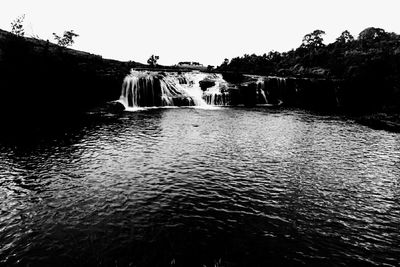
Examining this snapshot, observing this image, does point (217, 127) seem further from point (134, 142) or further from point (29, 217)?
point (29, 217)

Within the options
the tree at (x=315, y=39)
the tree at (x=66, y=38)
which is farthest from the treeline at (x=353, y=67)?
Answer: the tree at (x=66, y=38)

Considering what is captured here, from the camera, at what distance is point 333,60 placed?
4766 inches

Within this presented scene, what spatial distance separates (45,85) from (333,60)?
118 metres

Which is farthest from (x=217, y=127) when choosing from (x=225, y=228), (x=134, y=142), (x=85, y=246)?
(x=85, y=246)

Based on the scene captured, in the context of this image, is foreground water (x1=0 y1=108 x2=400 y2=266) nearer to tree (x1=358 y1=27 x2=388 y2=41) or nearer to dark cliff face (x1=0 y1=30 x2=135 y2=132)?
dark cliff face (x1=0 y1=30 x2=135 y2=132)

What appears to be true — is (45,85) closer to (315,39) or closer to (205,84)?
(205,84)

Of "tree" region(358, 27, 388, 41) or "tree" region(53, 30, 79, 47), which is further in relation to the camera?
"tree" region(358, 27, 388, 41)

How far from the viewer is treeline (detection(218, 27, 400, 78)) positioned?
89.9 meters

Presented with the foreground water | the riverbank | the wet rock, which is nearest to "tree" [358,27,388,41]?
the riverbank

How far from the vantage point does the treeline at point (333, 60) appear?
3538 inches

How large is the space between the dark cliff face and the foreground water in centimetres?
2227

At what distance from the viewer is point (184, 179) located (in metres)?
22.5

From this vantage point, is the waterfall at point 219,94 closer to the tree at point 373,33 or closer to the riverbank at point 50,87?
the riverbank at point 50,87

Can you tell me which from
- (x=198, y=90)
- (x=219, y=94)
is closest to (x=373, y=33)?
(x=219, y=94)
